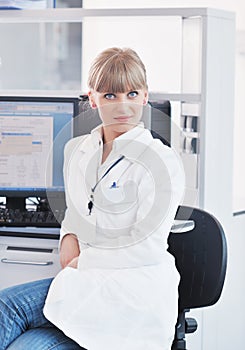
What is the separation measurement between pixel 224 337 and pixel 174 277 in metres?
0.73

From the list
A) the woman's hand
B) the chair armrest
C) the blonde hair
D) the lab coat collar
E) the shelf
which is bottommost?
the woman's hand

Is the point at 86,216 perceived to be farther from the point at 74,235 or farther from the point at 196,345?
the point at 196,345

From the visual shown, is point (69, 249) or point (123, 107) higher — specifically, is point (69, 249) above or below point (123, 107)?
below

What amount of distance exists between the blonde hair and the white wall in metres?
0.79

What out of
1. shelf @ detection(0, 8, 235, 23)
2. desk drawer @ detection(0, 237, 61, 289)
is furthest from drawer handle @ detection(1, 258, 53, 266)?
shelf @ detection(0, 8, 235, 23)

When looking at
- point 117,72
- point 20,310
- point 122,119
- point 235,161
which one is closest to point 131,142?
point 122,119

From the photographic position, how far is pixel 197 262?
1.84 meters

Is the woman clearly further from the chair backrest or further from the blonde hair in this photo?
the chair backrest

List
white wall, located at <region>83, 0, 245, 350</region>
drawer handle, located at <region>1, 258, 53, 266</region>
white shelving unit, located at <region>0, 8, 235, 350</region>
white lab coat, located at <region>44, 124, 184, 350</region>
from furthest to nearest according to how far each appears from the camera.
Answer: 1. white wall, located at <region>83, 0, 245, 350</region>
2. white shelving unit, located at <region>0, 8, 235, 350</region>
3. drawer handle, located at <region>1, 258, 53, 266</region>
4. white lab coat, located at <region>44, 124, 184, 350</region>

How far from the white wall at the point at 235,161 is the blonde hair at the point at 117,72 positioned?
789 mm

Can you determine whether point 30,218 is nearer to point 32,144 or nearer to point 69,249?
point 32,144

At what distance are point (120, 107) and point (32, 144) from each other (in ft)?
1.90

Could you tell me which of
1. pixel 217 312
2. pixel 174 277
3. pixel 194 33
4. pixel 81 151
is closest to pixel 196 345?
pixel 217 312

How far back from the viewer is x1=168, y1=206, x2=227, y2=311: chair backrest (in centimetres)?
179
